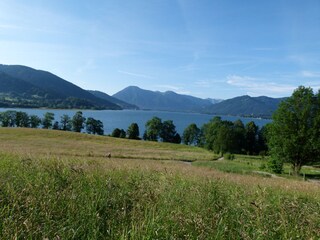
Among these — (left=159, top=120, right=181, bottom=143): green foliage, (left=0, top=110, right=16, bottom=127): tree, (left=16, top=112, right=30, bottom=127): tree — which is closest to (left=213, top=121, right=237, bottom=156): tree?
(left=159, top=120, right=181, bottom=143): green foliage

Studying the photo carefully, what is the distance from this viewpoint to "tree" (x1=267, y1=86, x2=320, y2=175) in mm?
36188

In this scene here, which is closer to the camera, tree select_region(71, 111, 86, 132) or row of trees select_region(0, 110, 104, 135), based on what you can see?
row of trees select_region(0, 110, 104, 135)

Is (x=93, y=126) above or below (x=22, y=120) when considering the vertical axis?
above

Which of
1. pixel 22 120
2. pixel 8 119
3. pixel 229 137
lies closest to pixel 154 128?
pixel 22 120

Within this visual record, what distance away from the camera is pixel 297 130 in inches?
1457

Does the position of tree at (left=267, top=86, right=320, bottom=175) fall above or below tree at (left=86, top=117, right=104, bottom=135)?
above

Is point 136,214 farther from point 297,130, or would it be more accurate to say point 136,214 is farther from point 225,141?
point 225,141

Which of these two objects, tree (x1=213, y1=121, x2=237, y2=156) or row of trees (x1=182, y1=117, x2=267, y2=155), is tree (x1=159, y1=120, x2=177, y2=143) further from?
tree (x1=213, y1=121, x2=237, y2=156)

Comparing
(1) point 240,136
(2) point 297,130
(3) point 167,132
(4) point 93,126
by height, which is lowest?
Result: (4) point 93,126

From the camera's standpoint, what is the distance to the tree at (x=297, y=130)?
119ft

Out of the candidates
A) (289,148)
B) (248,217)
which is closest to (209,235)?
(248,217)

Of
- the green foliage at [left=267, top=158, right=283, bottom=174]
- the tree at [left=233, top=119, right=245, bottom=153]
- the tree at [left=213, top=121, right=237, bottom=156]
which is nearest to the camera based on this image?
the green foliage at [left=267, top=158, right=283, bottom=174]

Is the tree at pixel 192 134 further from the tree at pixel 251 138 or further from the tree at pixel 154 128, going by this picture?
the tree at pixel 251 138

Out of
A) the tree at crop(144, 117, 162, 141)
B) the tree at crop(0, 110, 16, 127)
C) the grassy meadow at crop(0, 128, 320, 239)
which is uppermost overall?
the grassy meadow at crop(0, 128, 320, 239)
